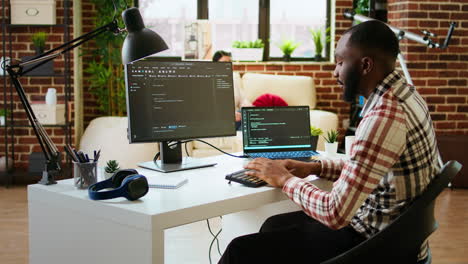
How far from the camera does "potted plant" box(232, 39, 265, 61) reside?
621 centimetres

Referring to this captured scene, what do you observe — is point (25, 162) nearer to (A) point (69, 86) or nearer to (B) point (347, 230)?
(A) point (69, 86)

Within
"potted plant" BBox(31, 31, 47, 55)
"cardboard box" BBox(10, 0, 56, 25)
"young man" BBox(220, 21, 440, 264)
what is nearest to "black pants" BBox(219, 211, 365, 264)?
"young man" BBox(220, 21, 440, 264)

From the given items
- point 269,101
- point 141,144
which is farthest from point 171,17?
point 141,144

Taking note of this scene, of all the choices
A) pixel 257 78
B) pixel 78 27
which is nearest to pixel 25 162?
pixel 78 27

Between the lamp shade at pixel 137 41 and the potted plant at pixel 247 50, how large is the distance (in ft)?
13.5

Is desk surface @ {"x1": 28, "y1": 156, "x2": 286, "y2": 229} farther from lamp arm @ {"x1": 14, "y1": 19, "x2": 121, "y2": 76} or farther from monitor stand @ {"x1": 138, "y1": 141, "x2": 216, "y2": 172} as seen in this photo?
lamp arm @ {"x1": 14, "y1": 19, "x2": 121, "y2": 76}

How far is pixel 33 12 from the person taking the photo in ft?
17.1

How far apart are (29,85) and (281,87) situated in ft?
7.94

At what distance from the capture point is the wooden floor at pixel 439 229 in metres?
3.43

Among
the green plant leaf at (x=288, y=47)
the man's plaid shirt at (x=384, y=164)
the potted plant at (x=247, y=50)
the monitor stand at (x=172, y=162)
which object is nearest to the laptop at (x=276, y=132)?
the monitor stand at (x=172, y=162)

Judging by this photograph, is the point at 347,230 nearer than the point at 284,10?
Yes

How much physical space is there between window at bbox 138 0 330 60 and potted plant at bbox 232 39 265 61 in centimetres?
18

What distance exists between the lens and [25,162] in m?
5.55

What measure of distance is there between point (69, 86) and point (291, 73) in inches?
91.2
